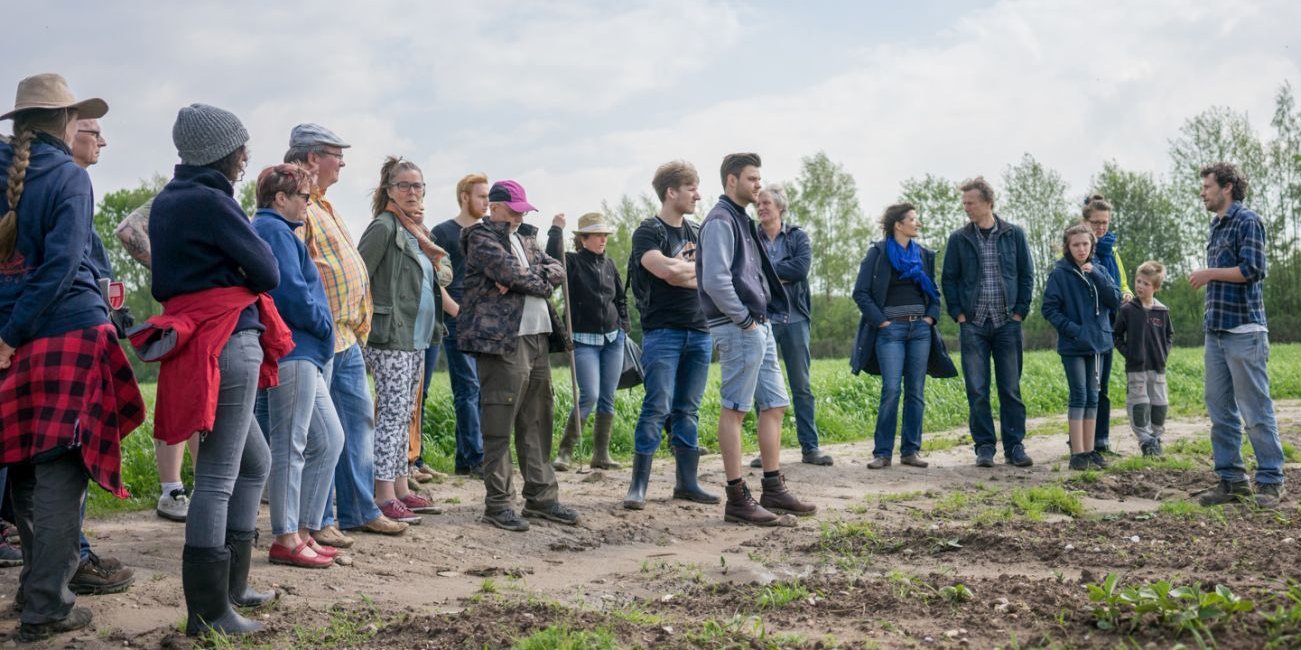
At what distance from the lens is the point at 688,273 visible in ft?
24.3

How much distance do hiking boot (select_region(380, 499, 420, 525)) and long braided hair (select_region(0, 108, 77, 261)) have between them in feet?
9.80

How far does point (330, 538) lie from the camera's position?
603 cm

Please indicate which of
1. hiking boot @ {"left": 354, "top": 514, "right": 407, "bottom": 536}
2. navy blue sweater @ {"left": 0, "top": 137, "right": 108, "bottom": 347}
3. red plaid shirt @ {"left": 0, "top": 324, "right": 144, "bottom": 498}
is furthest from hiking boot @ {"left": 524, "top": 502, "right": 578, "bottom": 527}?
navy blue sweater @ {"left": 0, "top": 137, "right": 108, "bottom": 347}

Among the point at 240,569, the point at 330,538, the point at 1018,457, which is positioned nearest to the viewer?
the point at 240,569

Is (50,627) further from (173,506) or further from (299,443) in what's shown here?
(173,506)

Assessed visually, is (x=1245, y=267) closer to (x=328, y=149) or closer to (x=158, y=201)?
(x=328, y=149)

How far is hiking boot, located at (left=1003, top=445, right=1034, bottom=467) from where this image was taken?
966 cm

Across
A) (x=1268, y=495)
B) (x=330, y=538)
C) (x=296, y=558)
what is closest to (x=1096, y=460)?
(x=1268, y=495)

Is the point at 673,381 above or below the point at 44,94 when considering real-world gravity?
below

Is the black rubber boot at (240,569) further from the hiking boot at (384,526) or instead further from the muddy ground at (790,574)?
the hiking boot at (384,526)

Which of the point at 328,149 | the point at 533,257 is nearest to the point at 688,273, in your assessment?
the point at 533,257

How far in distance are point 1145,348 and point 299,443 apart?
315 inches

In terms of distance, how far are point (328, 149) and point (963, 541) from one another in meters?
4.08

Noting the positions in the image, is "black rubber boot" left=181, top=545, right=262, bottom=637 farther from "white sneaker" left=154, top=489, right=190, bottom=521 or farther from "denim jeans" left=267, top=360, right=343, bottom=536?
"white sneaker" left=154, top=489, right=190, bottom=521
